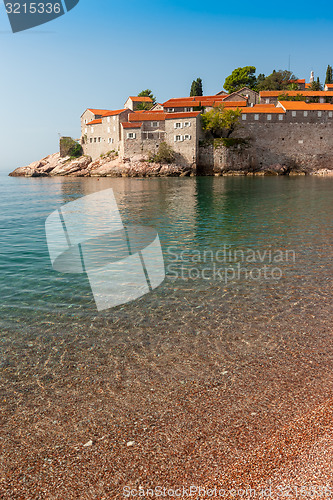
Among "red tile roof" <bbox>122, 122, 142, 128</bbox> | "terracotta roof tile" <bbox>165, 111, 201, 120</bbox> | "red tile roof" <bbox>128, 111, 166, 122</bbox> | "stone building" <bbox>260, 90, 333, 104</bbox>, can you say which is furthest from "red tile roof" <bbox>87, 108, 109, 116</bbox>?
"stone building" <bbox>260, 90, 333, 104</bbox>

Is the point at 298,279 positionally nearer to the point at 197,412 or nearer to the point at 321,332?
the point at 321,332

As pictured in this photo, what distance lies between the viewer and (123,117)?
7944 cm

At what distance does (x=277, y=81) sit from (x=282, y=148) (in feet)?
111

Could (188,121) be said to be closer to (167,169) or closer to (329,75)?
(167,169)

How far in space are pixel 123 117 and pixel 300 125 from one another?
38730 millimetres

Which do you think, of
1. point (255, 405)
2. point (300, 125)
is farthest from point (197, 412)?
point (300, 125)

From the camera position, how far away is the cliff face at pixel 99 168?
7031 centimetres

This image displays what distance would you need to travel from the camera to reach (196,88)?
87750 mm

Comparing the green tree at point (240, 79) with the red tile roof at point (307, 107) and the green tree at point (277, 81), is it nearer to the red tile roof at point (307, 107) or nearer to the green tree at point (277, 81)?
the green tree at point (277, 81)

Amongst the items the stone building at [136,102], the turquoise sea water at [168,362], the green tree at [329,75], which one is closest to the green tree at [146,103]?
the stone building at [136,102]

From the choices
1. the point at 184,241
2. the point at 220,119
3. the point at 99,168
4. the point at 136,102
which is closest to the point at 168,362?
the point at 184,241

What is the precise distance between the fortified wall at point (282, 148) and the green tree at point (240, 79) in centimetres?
3004

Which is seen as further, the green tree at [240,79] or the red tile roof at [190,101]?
the green tree at [240,79]

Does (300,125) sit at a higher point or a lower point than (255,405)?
higher
